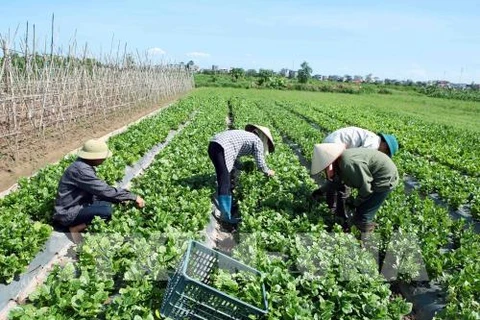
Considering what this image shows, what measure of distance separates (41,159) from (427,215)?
8.61 metres

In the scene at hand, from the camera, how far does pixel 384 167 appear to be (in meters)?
5.71

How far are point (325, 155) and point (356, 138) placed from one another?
1085 mm

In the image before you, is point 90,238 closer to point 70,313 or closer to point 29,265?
point 29,265

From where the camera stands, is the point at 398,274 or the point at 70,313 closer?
the point at 70,313

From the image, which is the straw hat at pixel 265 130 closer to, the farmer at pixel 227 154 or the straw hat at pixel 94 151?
the farmer at pixel 227 154

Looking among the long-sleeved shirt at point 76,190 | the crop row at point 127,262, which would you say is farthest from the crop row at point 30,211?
the crop row at point 127,262

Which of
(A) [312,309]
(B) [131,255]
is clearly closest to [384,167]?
(A) [312,309]

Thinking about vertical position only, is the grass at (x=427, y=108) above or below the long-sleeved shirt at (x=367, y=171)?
above

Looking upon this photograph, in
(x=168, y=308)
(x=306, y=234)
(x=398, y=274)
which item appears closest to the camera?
(x=168, y=308)

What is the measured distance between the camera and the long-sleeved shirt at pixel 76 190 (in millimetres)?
5504

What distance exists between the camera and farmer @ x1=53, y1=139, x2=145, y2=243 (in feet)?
18.1

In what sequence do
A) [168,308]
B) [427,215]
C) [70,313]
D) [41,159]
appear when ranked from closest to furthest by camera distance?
[168,308] → [70,313] → [427,215] → [41,159]

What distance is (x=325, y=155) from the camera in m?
5.75

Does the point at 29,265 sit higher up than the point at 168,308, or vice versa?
the point at 168,308
